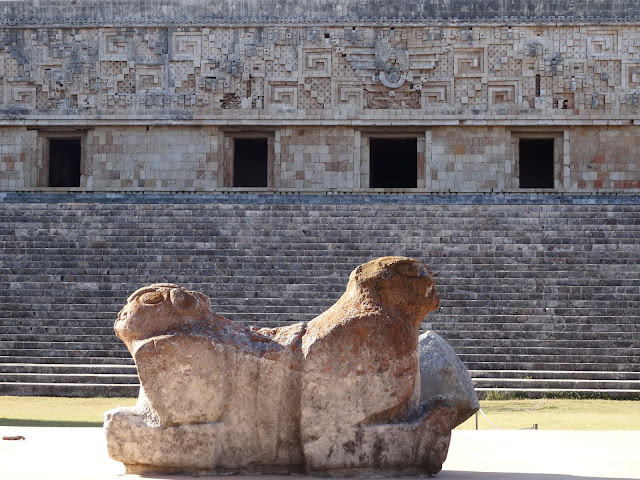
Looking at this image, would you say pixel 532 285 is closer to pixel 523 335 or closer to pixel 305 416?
pixel 523 335

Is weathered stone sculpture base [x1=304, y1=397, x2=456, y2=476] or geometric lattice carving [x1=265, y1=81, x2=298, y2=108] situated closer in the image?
weathered stone sculpture base [x1=304, y1=397, x2=456, y2=476]

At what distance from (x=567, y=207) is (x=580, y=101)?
526 centimetres

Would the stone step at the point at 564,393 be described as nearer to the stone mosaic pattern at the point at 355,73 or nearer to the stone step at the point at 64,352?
the stone step at the point at 64,352

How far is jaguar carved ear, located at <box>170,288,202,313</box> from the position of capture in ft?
17.7

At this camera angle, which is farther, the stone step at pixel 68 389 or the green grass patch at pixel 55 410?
the stone step at pixel 68 389

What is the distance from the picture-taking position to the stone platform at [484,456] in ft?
17.4

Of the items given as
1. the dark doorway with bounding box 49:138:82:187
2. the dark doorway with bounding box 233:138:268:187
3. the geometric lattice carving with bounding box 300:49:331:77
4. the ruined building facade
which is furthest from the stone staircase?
the dark doorway with bounding box 233:138:268:187

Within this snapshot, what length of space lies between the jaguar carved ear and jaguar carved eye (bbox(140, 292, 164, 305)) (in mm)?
58

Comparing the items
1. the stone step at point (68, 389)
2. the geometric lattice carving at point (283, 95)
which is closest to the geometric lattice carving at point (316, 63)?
the geometric lattice carving at point (283, 95)

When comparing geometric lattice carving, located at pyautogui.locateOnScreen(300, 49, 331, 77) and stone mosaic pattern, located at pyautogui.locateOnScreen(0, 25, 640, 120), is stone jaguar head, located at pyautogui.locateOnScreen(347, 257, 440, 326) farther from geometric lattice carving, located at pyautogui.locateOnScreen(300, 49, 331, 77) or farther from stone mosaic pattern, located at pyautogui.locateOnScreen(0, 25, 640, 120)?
geometric lattice carving, located at pyautogui.locateOnScreen(300, 49, 331, 77)

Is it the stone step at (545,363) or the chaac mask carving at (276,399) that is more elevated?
the chaac mask carving at (276,399)

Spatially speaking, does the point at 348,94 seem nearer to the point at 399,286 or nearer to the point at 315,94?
the point at 315,94

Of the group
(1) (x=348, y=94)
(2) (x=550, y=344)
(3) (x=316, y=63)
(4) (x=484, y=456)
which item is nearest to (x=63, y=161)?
(3) (x=316, y=63)

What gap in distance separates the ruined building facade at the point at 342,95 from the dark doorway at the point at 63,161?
1.10 meters
